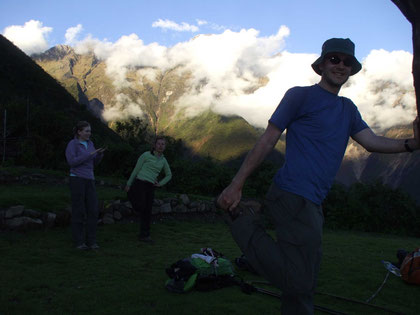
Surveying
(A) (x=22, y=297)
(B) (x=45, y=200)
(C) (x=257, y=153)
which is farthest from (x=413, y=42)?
(B) (x=45, y=200)

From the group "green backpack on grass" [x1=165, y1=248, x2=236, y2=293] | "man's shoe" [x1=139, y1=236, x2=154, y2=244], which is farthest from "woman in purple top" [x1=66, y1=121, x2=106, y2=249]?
"green backpack on grass" [x1=165, y1=248, x2=236, y2=293]

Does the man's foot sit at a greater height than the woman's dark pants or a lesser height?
lesser

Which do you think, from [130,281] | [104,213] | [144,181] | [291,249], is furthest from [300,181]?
[104,213]

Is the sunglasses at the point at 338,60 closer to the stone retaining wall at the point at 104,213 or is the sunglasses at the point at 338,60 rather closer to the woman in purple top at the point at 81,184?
the woman in purple top at the point at 81,184

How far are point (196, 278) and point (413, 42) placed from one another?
348 centimetres

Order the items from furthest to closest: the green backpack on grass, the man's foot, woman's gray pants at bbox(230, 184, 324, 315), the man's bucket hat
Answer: the man's foot
the green backpack on grass
the man's bucket hat
woman's gray pants at bbox(230, 184, 324, 315)

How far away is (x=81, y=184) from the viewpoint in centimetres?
659

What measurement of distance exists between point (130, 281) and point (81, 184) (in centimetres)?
247

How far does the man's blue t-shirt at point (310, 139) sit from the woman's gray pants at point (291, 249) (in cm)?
11

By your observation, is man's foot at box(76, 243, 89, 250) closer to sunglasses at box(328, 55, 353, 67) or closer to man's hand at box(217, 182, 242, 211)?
man's hand at box(217, 182, 242, 211)

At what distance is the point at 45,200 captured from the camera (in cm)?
839

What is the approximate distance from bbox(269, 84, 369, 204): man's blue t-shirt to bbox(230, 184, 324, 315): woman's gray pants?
0.35 feet

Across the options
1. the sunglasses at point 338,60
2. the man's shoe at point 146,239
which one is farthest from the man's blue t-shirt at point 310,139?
the man's shoe at point 146,239

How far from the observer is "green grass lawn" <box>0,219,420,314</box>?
3.85 metres
